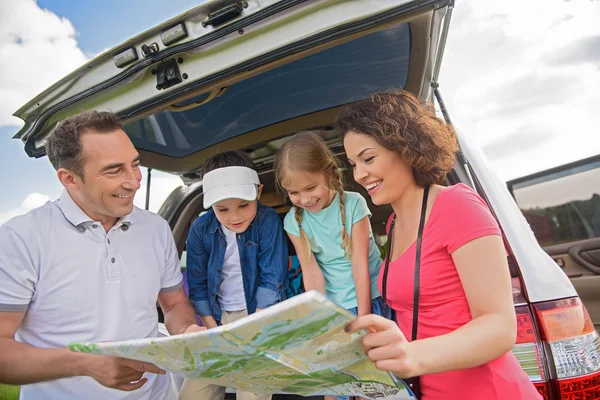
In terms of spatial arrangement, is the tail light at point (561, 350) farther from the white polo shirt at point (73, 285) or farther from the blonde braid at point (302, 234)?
the white polo shirt at point (73, 285)

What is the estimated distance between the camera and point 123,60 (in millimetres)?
1500

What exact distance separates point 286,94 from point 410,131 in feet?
3.66

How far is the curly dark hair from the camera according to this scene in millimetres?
1255

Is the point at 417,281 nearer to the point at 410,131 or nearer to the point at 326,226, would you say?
the point at 410,131

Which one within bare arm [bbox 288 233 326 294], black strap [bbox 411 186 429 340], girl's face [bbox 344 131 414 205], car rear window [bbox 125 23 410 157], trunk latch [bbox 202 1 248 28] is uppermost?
car rear window [bbox 125 23 410 157]

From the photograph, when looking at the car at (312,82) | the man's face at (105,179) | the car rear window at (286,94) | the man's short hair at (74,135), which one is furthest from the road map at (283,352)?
the car rear window at (286,94)

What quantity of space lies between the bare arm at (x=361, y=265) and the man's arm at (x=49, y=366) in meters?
0.99

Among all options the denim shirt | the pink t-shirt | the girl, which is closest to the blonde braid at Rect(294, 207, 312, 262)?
the girl

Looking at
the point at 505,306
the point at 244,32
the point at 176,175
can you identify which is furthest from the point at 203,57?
the point at 176,175

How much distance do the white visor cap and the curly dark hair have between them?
815mm

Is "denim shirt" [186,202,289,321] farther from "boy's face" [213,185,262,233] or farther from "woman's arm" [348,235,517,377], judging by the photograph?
"woman's arm" [348,235,517,377]

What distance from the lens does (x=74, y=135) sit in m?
1.57

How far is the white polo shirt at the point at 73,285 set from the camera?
53.5 inches

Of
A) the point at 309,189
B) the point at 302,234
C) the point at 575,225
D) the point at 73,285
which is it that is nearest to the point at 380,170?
the point at 309,189
